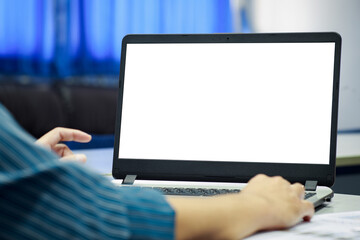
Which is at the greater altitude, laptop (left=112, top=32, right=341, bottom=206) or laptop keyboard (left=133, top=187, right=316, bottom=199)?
laptop (left=112, top=32, right=341, bottom=206)

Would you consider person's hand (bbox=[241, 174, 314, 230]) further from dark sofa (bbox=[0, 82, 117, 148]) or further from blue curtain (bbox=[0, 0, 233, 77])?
blue curtain (bbox=[0, 0, 233, 77])

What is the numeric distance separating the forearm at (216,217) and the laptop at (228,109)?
0.35 m

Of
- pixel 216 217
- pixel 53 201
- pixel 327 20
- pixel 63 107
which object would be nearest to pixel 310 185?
pixel 216 217

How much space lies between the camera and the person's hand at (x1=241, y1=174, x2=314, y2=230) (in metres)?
0.60

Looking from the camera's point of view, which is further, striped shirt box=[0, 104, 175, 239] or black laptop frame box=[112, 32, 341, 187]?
black laptop frame box=[112, 32, 341, 187]

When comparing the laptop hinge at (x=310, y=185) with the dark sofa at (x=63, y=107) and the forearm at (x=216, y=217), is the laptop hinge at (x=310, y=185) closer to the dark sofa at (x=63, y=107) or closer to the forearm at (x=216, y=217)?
the forearm at (x=216, y=217)

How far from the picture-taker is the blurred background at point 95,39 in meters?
2.81

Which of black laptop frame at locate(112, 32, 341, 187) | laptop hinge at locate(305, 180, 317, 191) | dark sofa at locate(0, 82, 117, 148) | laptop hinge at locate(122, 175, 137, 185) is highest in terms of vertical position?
black laptop frame at locate(112, 32, 341, 187)

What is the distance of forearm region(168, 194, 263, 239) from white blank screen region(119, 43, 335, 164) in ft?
1.27

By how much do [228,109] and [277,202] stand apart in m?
0.38

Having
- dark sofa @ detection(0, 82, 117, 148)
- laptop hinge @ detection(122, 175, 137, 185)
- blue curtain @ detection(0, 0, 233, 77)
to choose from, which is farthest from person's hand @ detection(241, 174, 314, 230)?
blue curtain @ detection(0, 0, 233, 77)

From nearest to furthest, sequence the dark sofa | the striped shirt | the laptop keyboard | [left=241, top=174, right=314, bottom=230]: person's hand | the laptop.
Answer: the striped shirt, [left=241, top=174, right=314, bottom=230]: person's hand, the laptop keyboard, the laptop, the dark sofa

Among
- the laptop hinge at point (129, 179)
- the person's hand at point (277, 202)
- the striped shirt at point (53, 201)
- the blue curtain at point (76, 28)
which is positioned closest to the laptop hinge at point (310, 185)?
the person's hand at point (277, 202)

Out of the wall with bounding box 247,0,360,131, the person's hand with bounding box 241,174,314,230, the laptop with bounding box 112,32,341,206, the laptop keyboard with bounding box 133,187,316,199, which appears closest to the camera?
the person's hand with bounding box 241,174,314,230
